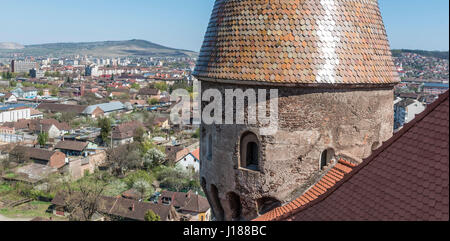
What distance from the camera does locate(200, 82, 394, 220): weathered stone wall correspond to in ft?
27.8

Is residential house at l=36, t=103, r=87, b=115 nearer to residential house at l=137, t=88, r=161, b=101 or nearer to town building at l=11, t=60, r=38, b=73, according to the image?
residential house at l=137, t=88, r=161, b=101

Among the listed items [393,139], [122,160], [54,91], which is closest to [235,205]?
[393,139]

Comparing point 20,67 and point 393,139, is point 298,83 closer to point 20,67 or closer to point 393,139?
point 393,139

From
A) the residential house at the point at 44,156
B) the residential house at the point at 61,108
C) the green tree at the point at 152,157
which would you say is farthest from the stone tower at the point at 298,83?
the residential house at the point at 61,108

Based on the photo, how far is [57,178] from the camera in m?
42.5

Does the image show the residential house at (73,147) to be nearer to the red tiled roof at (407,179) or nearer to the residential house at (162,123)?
the residential house at (162,123)

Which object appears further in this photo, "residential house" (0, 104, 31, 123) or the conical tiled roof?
"residential house" (0, 104, 31, 123)

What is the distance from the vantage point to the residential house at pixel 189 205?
3403cm

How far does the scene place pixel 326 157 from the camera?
8.89 m

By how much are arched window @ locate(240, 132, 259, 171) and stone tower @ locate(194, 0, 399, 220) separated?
2 cm

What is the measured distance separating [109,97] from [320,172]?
98.3 meters

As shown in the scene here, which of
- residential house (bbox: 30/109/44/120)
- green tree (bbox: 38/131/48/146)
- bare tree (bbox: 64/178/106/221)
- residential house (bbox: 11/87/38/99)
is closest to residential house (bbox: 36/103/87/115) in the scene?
residential house (bbox: 30/109/44/120)

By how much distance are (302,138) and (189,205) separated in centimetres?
2805

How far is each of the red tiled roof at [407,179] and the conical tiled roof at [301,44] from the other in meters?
2.66
